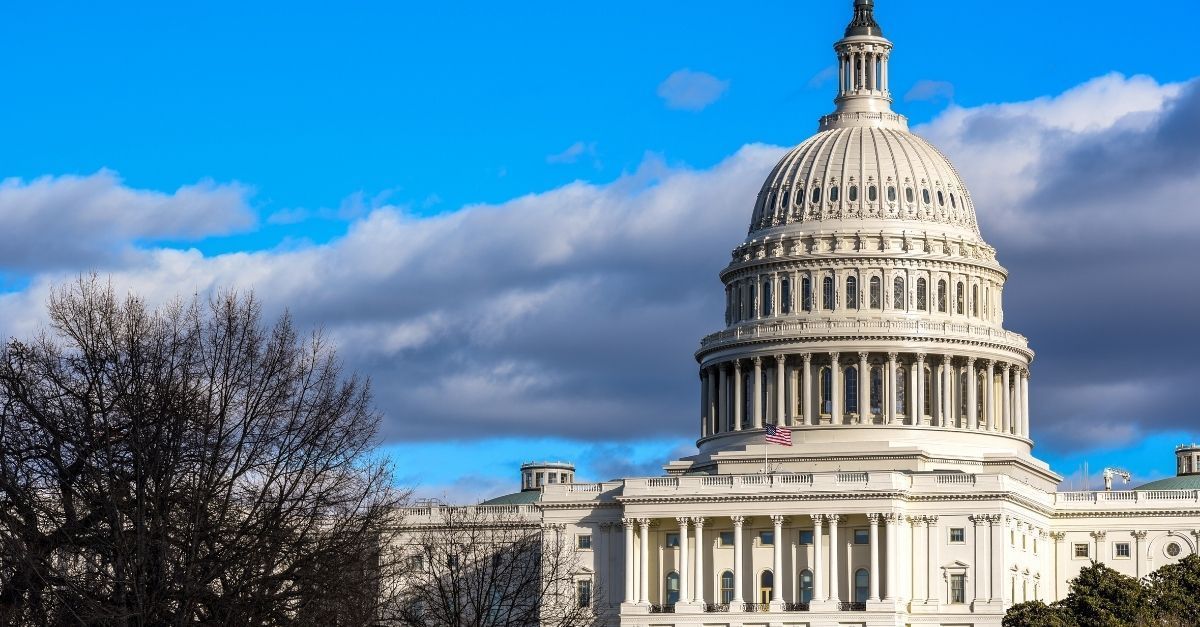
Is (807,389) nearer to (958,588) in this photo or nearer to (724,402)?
(724,402)

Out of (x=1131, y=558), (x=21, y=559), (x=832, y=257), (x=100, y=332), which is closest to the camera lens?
(x=21, y=559)

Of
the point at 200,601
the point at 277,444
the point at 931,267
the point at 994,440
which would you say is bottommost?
the point at 200,601

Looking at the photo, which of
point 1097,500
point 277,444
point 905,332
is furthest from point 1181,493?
point 277,444

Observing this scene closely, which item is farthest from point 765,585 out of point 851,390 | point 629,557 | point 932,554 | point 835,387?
point 851,390

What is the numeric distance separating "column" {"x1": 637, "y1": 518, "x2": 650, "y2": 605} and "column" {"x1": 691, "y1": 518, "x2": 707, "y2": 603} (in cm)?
321

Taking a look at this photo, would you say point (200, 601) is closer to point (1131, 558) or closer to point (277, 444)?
point (277, 444)

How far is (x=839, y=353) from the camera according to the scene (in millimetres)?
186750

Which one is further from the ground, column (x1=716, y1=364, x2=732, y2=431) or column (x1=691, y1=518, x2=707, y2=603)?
column (x1=716, y1=364, x2=732, y2=431)

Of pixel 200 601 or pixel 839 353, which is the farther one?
pixel 839 353

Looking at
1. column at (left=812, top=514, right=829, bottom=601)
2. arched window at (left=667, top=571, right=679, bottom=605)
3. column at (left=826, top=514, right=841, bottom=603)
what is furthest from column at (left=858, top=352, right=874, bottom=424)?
arched window at (left=667, top=571, right=679, bottom=605)

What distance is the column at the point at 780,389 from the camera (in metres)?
187

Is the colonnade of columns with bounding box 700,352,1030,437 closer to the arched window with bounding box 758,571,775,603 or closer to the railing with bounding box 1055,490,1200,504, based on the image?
the railing with bounding box 1055,490,1200,504

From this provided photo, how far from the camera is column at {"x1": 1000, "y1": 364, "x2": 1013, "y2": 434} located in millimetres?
189500

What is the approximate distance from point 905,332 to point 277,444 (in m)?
114
